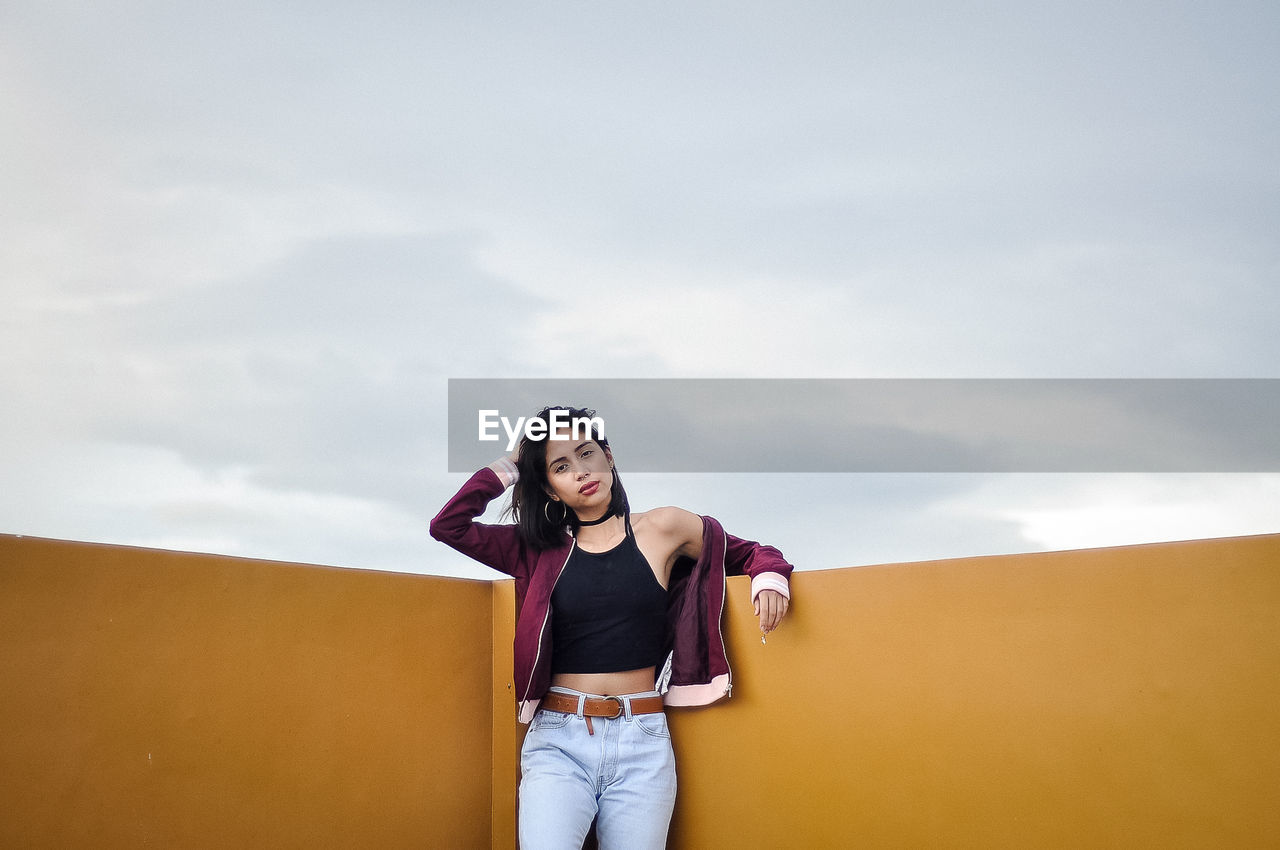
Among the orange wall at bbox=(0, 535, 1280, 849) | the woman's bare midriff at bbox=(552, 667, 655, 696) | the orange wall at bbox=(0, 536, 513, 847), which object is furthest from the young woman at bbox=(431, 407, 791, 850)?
the orange wall at bbox=(0, 536, 513, 847)

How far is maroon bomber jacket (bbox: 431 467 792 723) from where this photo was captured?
224cm

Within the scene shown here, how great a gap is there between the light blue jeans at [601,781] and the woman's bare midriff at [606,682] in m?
0.03

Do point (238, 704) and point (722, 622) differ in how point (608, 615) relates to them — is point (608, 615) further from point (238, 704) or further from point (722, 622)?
point (238, 704)

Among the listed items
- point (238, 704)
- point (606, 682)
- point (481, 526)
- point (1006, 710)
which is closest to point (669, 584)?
point (606, 682)

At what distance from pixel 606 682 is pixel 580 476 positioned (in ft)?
1.74

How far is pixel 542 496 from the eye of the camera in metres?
2.45

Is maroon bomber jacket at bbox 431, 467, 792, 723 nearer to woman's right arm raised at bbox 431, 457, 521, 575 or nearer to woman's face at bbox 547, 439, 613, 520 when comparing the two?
woman's right arm raised at bbox 431, 457, 521, 575

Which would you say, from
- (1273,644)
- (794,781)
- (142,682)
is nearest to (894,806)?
(794,781)

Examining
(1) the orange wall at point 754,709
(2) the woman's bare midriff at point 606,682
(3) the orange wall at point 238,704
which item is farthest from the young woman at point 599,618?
(3) the orange wall at point 238,704

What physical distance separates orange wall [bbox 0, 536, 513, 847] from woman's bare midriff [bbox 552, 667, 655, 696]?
423 mm

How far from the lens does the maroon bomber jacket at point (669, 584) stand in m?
2.24

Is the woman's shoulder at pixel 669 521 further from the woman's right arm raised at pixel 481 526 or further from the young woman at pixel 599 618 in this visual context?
the woman's right arm raised at pixel 481 526

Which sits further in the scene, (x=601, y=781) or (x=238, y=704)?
(x=601, y=781)

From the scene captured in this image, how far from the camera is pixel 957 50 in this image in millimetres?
5555
